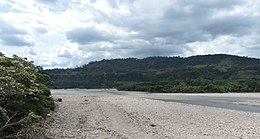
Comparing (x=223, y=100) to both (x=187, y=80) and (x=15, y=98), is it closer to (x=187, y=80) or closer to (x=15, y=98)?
(x=15, y=98)

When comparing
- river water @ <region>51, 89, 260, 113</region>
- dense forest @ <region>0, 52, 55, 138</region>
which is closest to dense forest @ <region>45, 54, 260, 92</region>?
river water @ <region>51, 89, 260, 113</region>

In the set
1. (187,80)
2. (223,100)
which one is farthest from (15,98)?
(187,80)

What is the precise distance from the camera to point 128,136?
1764 centimetres

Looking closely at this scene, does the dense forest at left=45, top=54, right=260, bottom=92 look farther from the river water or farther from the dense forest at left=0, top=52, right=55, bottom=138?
the dense forest at left=0, top=52, right=55, bottom=138

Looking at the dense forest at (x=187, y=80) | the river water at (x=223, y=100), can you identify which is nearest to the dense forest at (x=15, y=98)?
the river water at (x=223, y=100)

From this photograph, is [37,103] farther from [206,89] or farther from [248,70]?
[248,70]

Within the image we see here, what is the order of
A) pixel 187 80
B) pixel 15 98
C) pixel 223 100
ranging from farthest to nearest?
pixel 187 80
pixel 223 100
pixel 15 98

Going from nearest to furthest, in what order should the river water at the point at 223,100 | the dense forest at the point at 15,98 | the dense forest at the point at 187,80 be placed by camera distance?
1. the dense forest at the point at 15,98
2. the river water at the point at 223,100
3. the dense forest at the point at 187,80

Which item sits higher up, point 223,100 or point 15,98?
point 15,98

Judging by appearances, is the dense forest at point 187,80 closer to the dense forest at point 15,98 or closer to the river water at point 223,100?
the river water at point 223,100

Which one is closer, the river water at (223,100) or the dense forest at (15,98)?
the dense forest at (15,98)

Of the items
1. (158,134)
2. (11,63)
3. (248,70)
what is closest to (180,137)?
(158,134)

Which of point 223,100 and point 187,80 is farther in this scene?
point 187,80

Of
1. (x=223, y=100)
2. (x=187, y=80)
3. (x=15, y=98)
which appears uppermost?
(x=187, y=80)
